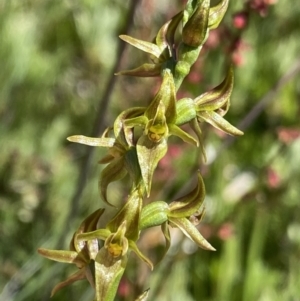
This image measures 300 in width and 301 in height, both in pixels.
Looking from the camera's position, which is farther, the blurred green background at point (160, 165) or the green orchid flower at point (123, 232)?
the blurred green background at point (160, 165)

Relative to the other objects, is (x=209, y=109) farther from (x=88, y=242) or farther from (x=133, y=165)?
(x=88, y=242)

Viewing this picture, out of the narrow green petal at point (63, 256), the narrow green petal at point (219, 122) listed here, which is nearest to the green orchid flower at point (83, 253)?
the narrow green petal at point (63, 256)

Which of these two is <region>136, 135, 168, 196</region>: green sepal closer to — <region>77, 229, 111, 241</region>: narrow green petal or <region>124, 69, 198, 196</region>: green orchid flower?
<region>124, 69, 198, 196</region>: green orchid flower

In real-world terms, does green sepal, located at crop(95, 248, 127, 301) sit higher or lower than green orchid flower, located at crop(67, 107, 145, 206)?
lower

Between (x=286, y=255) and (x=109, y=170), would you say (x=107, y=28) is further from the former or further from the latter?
(x=109, y=170)

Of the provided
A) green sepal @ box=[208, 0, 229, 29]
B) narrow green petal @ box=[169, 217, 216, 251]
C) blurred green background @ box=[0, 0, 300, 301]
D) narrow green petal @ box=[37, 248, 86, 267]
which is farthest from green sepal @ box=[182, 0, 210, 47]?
blurred green background @ box=[0, 0, 300, 301]

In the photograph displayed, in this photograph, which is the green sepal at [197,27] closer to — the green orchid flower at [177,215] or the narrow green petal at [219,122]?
the narrow green petal at [219,122]

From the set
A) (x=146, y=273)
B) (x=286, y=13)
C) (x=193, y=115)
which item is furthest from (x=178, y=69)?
(x=286, y=13)
